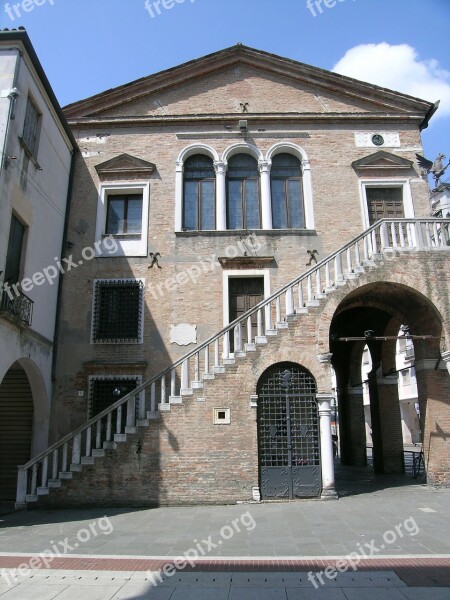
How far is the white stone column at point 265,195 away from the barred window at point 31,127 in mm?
6958

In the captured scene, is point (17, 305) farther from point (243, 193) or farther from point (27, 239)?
point (243, 193)

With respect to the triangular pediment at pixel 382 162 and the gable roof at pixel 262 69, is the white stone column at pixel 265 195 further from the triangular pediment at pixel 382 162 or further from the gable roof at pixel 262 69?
the gable roof at pixel 262 69

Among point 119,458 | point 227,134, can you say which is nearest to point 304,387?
point 119,458

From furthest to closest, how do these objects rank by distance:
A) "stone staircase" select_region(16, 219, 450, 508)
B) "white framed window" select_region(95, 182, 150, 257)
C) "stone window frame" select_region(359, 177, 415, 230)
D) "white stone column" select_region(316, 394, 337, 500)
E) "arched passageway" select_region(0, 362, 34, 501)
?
"stone window frame" select_region(359, 177, 415, 230) < "white framed window" select_region(95, 182, 150, 257) < "arched passageway" select_region(0, 362, 34, 501) < "white stone column" select_region(316, 394, 337, 500) < "stone staircase" select_region(16, 219, 450, 508)

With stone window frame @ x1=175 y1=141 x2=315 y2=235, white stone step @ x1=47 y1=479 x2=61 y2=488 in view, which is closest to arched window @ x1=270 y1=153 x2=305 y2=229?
stone window frame @ x1=175 y1=141 x2=315 y2=235

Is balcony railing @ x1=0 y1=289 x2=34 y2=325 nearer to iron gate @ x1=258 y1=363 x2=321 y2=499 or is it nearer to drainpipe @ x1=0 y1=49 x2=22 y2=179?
drainpipe @ x1=0 y1=49 x2=22 y2=179

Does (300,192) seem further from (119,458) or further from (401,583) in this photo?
(401,583)

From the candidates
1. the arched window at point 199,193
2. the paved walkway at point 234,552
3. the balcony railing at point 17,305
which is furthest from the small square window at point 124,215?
the paved walkway at point 234,552

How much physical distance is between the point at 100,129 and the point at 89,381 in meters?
8.54

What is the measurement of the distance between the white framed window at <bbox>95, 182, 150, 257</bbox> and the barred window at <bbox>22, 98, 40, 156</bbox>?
3106 mm

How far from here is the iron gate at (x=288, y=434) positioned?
447 inches

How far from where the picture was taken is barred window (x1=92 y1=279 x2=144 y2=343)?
14.3 m

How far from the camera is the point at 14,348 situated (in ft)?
36.2

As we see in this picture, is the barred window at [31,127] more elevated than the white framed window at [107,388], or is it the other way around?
the barred window at [31,127]
